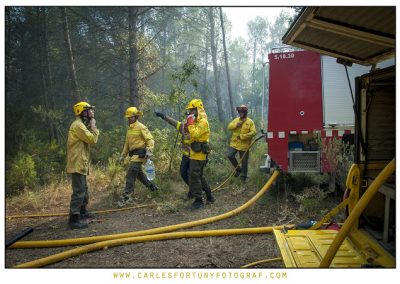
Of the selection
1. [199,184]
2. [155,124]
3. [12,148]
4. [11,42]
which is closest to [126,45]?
[155,124]

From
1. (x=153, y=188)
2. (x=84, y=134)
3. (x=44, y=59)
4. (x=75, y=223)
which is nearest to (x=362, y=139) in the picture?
(x=84, y=134)

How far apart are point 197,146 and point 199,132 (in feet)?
0.80

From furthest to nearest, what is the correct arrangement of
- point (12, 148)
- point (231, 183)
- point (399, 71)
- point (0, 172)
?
1. point (231, 183)
2. point (12, 148)
3. point (0, 172)
4. point (399, 71)

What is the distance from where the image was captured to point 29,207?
223 inches

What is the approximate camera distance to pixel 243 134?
26.1ft

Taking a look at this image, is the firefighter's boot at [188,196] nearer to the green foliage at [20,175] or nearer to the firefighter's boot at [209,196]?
the firefighter's boot at [209,196]

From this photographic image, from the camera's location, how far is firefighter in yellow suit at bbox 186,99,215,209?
573 centimetres

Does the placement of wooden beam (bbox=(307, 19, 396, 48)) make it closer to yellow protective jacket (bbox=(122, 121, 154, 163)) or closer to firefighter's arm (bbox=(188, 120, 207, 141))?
firefighter's arm (bbox=(188, 120, 207, 141))

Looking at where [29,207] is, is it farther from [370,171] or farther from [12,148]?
[370,171]

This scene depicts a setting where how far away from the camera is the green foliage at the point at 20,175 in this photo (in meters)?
6.09

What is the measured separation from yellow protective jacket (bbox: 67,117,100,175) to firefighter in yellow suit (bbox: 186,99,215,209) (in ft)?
5.34

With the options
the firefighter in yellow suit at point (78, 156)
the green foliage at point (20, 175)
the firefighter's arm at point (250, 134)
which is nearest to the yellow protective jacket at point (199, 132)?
the firefighter in yellow suit at point (78, 156)

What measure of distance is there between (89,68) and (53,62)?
1228 mm
